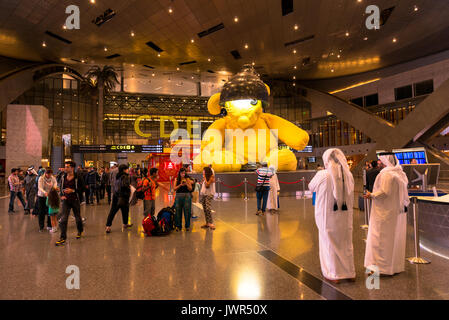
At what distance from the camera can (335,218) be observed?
3086 millimetres

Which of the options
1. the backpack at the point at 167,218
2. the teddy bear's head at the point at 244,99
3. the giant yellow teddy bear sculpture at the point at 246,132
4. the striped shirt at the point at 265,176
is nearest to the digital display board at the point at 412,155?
the giant yellow teddy bear sculpture at the point at 246,132

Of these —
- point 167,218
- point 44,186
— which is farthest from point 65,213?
point 167,218

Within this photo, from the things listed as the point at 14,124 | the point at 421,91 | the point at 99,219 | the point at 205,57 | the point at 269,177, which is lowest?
the point at 99,219

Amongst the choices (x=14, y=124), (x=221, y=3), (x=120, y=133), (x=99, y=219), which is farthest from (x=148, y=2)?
(x=120, y=133)

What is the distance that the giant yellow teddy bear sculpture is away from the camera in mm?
11141

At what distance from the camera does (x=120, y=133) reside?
121ft

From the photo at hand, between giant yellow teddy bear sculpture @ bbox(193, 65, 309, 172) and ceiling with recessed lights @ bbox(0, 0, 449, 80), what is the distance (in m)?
6.89

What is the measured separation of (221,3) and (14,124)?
15.3m

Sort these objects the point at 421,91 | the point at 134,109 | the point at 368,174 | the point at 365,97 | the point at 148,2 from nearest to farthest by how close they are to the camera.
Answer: the point at 368,174, the point at 148,2, the point at 421,91, the point at 365,97, the point at 134,109

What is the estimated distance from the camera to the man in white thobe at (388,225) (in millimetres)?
3217

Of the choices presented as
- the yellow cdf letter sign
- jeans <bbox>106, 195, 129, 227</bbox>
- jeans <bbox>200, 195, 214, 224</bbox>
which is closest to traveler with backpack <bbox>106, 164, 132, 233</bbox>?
jeans <bbox>106, 195, 129, 227</bbox>

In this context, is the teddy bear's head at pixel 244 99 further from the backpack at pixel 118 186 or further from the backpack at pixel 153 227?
the backpack at pixel 153 227

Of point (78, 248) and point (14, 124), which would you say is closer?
point (78, 248)

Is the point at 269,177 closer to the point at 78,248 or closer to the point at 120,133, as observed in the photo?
the point at 78,248
